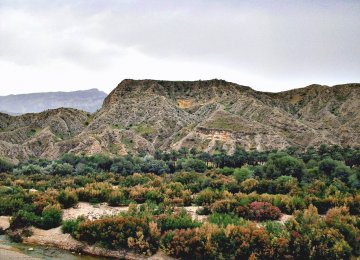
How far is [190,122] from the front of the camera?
10600cm

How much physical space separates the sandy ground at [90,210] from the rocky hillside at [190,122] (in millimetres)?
52745

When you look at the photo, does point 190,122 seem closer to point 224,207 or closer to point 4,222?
point 224,207

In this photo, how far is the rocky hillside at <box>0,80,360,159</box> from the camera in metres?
87.9

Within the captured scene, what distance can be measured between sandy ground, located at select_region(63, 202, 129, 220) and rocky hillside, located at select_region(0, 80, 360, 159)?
5274 cm

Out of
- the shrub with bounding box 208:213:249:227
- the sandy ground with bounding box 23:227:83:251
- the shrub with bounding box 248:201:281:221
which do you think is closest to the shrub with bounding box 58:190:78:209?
the sandy ground with bounding box 23:227:83:251

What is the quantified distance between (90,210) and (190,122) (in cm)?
7918

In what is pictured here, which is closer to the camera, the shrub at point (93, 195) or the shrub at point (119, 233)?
the shrub at point (119, 233)

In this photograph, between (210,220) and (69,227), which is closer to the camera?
(69,227)

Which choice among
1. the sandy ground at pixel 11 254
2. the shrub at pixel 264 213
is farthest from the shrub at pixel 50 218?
the shrub at pixel 264 213

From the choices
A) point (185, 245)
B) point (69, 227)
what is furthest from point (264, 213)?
point (69, 227)

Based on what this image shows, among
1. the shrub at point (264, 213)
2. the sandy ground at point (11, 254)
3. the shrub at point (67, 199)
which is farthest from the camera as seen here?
the shrub at point (67, 199)

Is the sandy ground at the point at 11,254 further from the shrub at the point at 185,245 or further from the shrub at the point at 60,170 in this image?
the shrub at the point at 60,170

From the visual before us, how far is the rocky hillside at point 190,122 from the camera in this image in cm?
8794

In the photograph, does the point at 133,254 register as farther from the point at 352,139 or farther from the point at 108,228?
the point at 352,139
